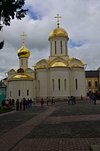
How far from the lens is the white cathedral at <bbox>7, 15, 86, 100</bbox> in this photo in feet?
221

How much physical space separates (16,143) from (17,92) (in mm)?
56745

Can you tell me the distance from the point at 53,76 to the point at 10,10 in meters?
51.7

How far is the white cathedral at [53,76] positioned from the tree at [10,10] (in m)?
50.3

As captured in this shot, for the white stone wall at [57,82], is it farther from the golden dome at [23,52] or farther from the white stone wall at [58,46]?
the golden dome at [23,52]

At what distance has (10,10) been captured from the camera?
1577 cm

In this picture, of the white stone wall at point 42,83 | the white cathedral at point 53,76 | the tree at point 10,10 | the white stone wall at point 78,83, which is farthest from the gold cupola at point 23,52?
the tree at point 10,10

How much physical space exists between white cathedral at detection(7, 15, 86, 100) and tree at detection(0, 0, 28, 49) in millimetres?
50347

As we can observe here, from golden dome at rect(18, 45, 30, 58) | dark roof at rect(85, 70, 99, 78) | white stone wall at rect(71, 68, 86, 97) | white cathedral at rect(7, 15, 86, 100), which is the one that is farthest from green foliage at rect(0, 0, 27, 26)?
dark roof at rect(85, 70, 99, 78)

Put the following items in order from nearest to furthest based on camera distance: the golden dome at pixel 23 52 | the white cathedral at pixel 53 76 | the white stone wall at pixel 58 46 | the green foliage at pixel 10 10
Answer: the green foliage at pixel 10 10 < the white cathedral at pixel 53 76 < the white stone wall at pixel 58 46 < the golden dome at pixel 23 52

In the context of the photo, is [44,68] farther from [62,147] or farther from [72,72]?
[62,147]

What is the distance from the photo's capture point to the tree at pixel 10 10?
15.5m

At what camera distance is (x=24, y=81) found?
67625 millimetres

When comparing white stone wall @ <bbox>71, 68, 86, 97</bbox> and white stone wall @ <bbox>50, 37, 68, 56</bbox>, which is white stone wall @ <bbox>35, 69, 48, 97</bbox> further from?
white stone wall @ <bbox>71, 68, 86, 97</bbox>

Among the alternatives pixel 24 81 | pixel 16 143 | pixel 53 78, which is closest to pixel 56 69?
pixel 53 78
